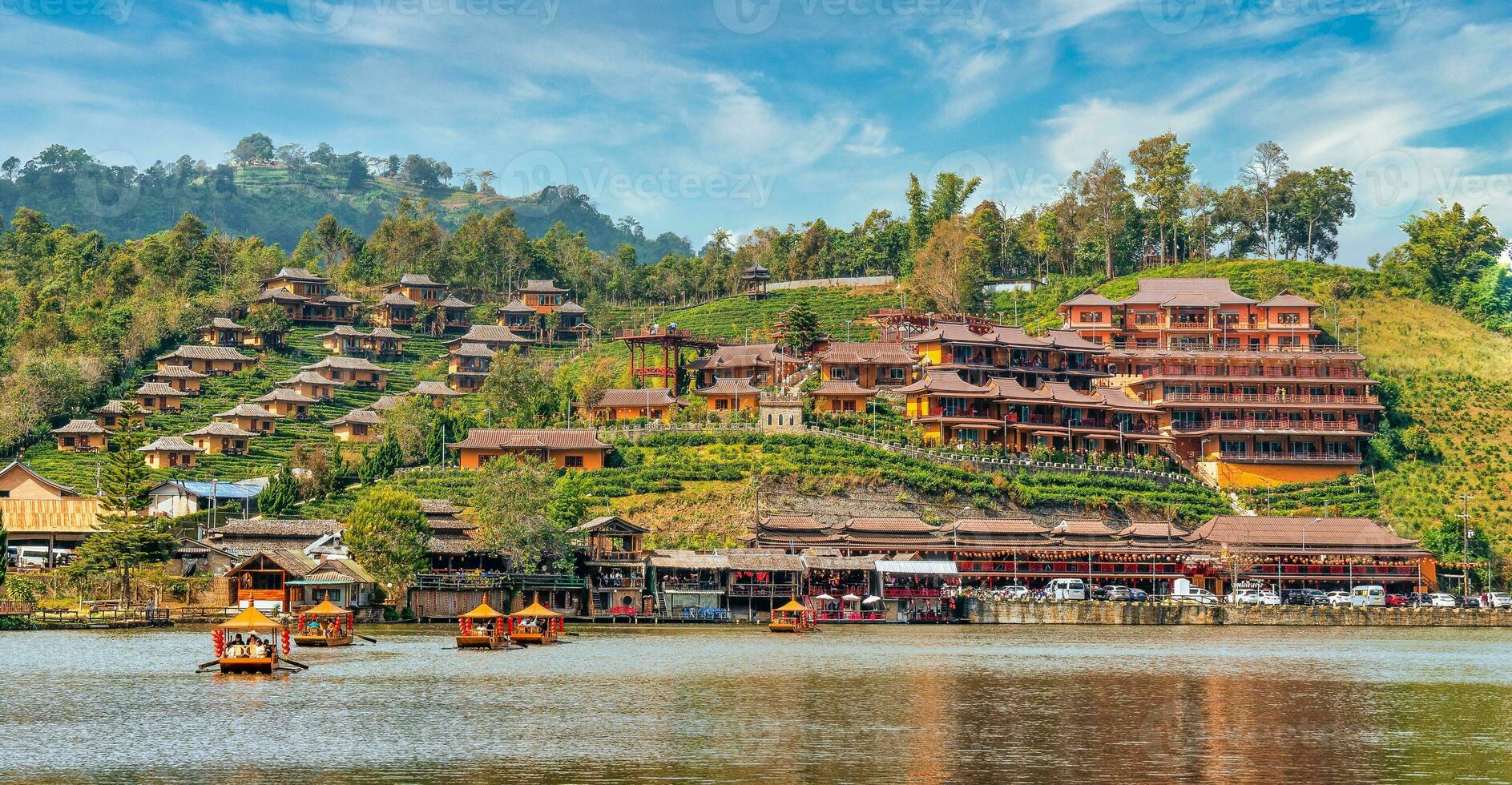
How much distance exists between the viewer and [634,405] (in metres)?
127

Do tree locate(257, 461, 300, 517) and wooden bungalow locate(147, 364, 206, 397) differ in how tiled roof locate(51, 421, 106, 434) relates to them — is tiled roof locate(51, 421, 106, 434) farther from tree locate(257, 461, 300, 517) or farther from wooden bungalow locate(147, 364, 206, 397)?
tree locate(257, 461, 300, 517)

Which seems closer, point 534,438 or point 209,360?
point 534,438

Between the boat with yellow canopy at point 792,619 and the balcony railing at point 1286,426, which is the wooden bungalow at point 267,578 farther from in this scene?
the balcony railing at point 1286,426

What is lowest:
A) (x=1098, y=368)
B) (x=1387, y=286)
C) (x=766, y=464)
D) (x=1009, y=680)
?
(x=1009, y=680)

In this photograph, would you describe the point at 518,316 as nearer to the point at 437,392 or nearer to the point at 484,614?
the point at 437,392

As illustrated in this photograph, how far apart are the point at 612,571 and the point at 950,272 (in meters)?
71.0

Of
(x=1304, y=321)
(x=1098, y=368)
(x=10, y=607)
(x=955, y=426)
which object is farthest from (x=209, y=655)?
(x=1304, y=321)

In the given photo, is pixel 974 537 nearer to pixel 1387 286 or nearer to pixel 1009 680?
pixel 1009 680

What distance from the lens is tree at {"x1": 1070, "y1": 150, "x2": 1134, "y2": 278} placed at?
166 meters

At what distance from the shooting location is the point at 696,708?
4950 centimetres

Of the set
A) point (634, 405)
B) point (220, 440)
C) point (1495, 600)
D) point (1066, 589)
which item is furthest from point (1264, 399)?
point (220, 440)

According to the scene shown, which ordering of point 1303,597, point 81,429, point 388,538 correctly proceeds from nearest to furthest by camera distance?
point 388,538, point 1303,597, point 81,429

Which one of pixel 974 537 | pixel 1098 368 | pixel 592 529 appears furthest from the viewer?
pixel 1098 368

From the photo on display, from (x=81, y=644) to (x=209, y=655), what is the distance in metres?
8.53
